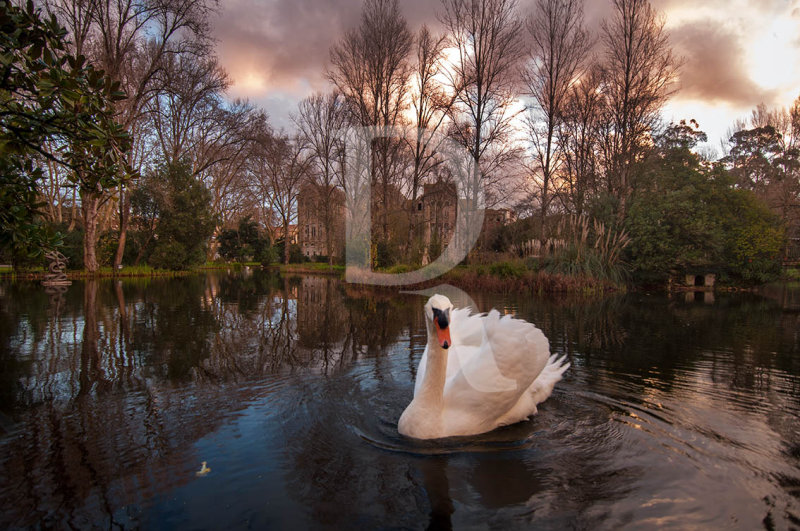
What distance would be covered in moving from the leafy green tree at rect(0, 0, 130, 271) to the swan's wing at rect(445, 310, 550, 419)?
113 inches

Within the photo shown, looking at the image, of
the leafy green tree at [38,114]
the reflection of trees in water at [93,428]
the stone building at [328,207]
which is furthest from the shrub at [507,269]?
the stone building at [328,207]

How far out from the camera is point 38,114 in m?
2.51

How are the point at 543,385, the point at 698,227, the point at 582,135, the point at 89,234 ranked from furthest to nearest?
the point at 582,135
the point at 89,234
the point at 698,227
the point at 543,385

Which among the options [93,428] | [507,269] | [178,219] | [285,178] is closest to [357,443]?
[93,428]

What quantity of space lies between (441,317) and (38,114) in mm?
2909

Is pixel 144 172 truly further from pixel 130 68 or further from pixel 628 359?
pixel 628 359

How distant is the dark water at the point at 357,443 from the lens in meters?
2.43

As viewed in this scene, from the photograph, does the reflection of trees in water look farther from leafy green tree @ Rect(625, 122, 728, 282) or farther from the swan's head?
leafy green tree @ Rect(625, 122, 728, 282)

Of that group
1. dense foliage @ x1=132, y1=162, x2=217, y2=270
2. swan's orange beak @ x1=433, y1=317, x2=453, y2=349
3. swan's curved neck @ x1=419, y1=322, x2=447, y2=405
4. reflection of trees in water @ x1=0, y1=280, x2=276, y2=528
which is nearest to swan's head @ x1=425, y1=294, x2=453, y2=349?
swan's orange beak @ x1=433, y1=317, x2=453, y2=349

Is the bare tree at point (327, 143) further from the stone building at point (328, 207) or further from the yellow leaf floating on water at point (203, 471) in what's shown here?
the yellow leaf floating on water at point (203, 471)

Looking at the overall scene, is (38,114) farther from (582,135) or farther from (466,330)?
(582,135)

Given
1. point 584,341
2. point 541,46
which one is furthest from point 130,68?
point 584,341

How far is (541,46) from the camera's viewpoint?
70.7ft

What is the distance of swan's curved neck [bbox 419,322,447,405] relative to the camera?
10.8 feet
